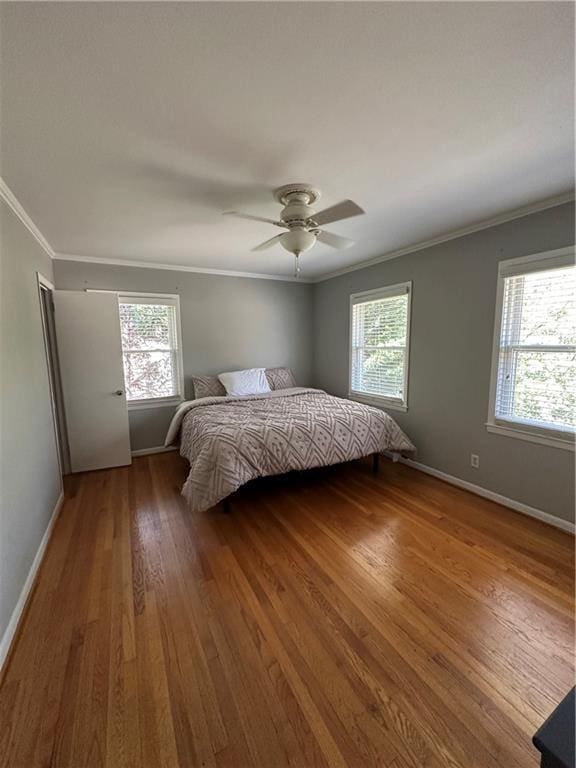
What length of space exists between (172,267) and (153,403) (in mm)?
1763

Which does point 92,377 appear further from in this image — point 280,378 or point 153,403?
point 280,378

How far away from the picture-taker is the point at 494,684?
50.5 inches

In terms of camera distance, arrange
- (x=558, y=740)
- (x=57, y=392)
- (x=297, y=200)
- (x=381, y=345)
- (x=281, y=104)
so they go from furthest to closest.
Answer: (x=381, y=345) → (x=57, y=392) → (x=297, y=200) → (x=281, y=104) → (x=558, y=740)

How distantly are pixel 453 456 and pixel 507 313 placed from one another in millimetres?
1402

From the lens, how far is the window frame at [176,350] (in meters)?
3.82

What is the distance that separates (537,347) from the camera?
2395mm

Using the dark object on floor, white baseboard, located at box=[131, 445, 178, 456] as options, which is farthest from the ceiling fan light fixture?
white baseboard, located at box=[131, 445, 178, 456]

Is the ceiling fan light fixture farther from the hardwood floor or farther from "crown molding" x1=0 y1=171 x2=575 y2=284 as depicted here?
the hardwood floor

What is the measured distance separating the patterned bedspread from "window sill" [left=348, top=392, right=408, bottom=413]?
497mm

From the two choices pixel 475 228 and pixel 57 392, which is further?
pixel 57 392

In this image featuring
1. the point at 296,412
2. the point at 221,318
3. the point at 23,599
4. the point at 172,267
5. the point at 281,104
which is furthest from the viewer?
the point at 221,318

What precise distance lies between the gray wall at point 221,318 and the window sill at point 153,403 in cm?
5

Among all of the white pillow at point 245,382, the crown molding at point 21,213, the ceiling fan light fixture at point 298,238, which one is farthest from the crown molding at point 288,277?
the ceiling fan light fixture at point 298,238

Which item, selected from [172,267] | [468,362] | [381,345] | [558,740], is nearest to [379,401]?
[381,345]
